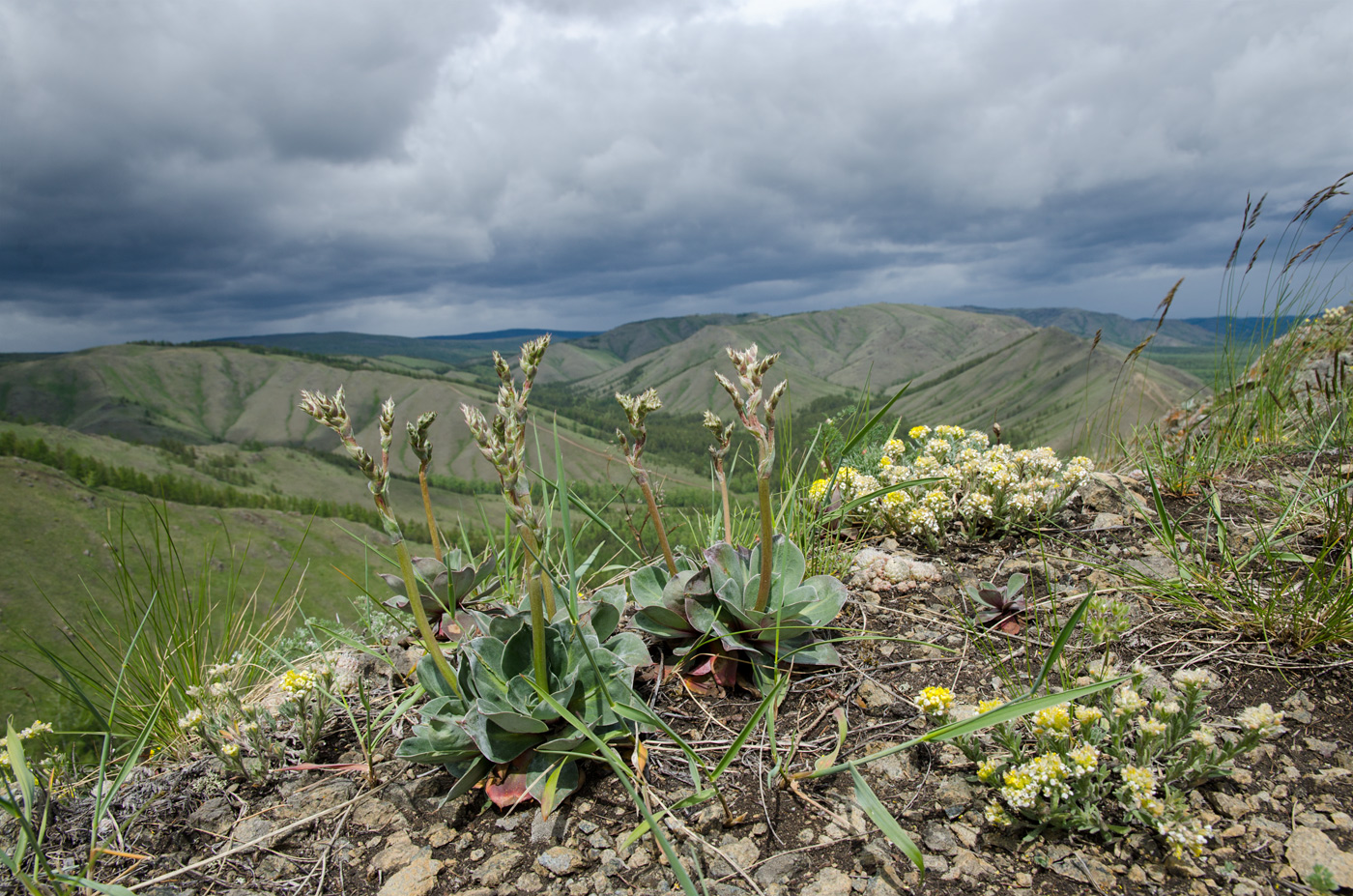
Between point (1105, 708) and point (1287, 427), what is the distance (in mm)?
5621

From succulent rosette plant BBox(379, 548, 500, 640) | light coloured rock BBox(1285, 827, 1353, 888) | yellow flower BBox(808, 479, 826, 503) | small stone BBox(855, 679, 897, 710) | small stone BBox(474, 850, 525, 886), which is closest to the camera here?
light coloured rock BBox(1285, 827, 1353, 888)

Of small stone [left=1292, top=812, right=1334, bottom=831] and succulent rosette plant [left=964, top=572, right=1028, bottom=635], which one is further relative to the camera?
succulent rosette plant [left=964, top=572, right=1028, bottom=635]

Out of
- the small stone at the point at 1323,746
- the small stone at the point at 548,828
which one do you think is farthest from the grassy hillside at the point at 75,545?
the small stone at the point at 1323,746

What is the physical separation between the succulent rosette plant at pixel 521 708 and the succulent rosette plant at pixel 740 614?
34cm

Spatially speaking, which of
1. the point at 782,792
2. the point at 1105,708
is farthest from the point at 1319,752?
the point at 782,792

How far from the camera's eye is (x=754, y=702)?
133 inches

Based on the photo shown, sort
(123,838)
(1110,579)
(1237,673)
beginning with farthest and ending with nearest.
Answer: (1110,579)
(1237,673)
(123,838)

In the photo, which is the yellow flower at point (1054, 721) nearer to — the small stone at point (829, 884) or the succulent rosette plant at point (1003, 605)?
the small stone at point (829, 884)

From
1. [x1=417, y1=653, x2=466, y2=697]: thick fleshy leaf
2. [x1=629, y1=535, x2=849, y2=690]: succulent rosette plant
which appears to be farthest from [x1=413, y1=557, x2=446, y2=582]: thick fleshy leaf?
[x1=629, y1=535, x2=849, y2=690]: succulent rosette plant

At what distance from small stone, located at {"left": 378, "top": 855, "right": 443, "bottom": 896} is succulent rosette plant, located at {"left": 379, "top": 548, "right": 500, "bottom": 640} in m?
1.41

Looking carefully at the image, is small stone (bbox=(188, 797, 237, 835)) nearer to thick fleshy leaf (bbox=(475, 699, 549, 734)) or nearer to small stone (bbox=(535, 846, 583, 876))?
thick fleshy leaf (bbox=(475, 699, 549, 734))

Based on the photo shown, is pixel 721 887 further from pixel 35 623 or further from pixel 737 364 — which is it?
pixel 35 623

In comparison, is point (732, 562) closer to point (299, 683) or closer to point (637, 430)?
point (637, 430)

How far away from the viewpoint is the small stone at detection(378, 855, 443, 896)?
8.25 feet
